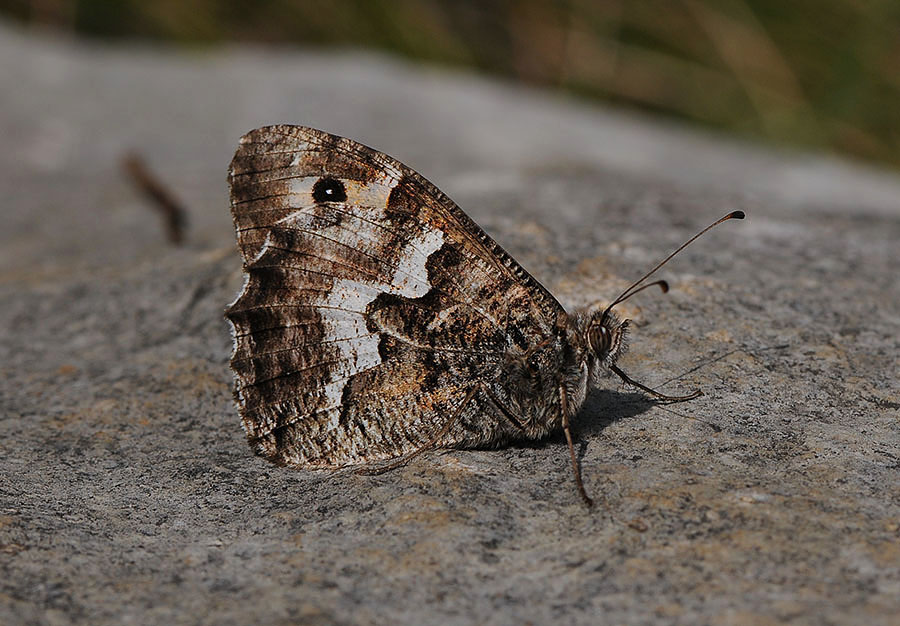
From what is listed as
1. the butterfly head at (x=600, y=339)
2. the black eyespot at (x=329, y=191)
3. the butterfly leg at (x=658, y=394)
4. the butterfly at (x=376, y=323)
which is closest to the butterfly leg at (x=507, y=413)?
the butterfly at (x=376, y=323)

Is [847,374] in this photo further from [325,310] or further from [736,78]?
[736,78]

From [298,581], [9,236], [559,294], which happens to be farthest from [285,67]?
[298,581]

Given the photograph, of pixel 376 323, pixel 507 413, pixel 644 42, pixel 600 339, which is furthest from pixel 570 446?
pixel 644 42

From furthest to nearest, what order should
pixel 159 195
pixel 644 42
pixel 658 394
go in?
pixel 644 42 → pixel 159 195 → pixel 658 394

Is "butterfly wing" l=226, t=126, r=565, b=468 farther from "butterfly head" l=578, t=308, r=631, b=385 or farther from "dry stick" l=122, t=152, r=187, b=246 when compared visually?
"dry stick" l=122, t=152, r=187, b=246

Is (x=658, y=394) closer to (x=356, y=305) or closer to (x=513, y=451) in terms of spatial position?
(x=513, y=451)

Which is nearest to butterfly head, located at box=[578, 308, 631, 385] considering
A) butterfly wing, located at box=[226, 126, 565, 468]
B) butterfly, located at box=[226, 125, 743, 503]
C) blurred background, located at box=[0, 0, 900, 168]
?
butterfly, located at box=[226, 125, 743, 503]

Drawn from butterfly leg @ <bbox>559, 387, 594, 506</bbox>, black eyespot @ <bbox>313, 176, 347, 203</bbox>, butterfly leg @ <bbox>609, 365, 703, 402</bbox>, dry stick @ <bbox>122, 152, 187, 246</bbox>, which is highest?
dry stick @ <bbox>122, 152, 187, 246</bbox>
